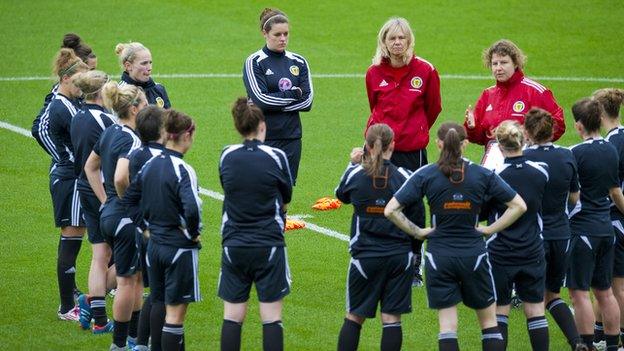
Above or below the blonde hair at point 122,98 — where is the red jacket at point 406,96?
above

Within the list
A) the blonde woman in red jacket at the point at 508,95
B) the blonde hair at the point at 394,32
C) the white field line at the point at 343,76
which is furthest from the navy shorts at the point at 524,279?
the white field line at the point at 343,76

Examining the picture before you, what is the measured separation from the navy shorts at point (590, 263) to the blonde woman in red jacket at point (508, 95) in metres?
1.54

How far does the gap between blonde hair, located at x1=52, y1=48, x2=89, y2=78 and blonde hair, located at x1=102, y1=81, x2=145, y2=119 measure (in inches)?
51.5

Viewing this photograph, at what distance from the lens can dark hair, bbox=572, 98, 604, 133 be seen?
30.3 feet

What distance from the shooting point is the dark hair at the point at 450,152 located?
8.32 metres

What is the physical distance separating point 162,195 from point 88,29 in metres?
15.9

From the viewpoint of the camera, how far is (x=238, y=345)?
28.0 feet

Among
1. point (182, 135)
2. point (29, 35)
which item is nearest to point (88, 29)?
point (29, 35)

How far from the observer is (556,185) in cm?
895

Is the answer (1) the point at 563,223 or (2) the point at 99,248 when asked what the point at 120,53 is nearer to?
(2) the point at 99,248

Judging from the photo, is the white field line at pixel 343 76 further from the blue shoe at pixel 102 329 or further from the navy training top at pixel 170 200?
the navy training top at pixel 170 200

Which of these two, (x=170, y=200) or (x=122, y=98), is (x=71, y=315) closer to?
(x=122, y=98)

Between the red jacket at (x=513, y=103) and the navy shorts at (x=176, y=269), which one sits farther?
the red jacket at (x=513, y=103)

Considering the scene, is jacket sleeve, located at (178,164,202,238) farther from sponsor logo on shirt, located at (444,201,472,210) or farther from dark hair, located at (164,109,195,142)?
sponsor logo on shirt, located at (444,201,472,210)
